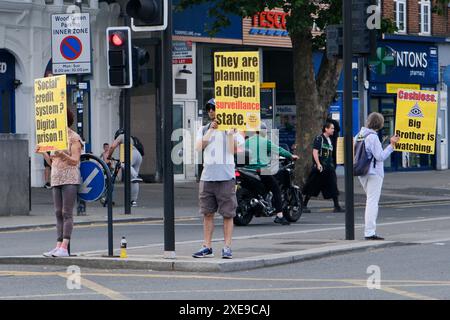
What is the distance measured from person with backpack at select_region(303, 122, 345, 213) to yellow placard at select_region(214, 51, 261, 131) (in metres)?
10.0

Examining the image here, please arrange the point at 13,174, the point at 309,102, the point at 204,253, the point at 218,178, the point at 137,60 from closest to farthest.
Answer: the point at 218,178 < the point at 204,253 < the point at 137,60 < the point at 13,174 < the point at 309,102

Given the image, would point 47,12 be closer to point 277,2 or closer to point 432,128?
point 277,2

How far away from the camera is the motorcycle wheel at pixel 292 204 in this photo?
70.7 ft

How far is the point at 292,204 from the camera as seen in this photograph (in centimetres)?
2172

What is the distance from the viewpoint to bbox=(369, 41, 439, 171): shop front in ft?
140

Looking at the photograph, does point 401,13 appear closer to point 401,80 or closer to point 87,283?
point 401,80

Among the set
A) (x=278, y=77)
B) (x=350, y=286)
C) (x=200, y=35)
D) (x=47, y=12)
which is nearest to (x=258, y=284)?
(x=350, y=286)

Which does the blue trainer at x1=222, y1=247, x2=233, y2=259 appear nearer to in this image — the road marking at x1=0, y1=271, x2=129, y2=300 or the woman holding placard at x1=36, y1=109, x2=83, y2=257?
the road marking at x1=0, y1=271, x2=129, y2=300

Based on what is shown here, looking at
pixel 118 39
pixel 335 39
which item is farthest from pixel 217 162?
pixel 335 39

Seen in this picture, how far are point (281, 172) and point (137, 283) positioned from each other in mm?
9651

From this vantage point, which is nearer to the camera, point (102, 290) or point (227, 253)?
point (102, 290)

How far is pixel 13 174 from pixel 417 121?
8.93 m

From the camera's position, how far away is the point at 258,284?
11.9m

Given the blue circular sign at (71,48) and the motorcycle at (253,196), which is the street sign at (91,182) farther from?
the blue circular sign at (71,48)
